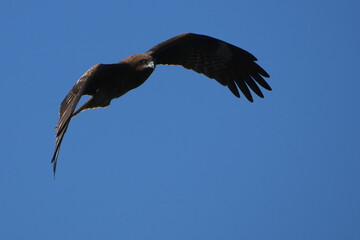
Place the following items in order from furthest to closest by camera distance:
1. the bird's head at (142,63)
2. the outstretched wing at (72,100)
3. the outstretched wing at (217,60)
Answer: the outstretched wing at (217,60) → the bird's head at (142,63) → the outstretched wing at (72,100)

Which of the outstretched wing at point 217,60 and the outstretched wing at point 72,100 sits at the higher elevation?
the outstretched wing at point 217,60

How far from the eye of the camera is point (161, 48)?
9734 mm

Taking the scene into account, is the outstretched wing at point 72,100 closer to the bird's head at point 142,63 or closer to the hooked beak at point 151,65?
the bird's head at point 142,63

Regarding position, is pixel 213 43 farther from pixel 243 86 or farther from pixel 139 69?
pixel 139 69

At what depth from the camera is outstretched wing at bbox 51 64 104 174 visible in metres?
7.54

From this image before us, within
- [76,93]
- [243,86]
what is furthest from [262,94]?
[76,93]

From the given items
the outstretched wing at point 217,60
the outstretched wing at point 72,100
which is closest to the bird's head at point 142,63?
the outstretched wing at point 72,100

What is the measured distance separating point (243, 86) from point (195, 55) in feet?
2.96

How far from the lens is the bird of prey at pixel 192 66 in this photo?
8.81 meters

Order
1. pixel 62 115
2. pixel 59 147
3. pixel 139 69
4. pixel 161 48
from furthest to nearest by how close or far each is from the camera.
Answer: pixel 161 48 → pixel 139 69 → pixel 62 115 → pixel 59 147

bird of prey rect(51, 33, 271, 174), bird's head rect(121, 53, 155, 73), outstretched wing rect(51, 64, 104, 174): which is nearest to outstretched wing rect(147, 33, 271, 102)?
bird of prey rect(51, 33, 271, 174)

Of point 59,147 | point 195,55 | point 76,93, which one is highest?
point 195,55

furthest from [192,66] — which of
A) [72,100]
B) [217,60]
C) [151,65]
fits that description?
[72,100]

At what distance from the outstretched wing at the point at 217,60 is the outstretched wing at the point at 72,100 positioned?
65.1 inches
